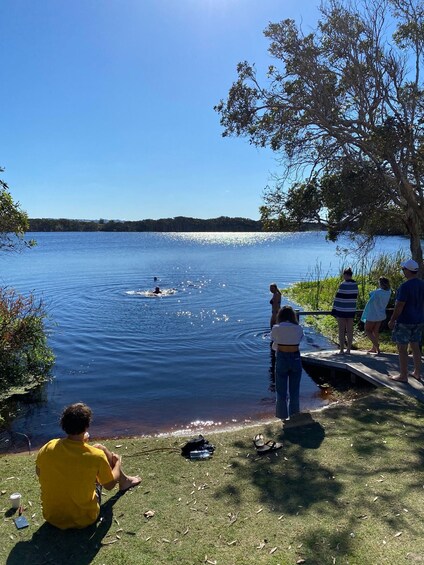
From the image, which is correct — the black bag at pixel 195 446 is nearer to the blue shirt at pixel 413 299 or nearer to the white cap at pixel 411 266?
the blue shirt at pixel 413 299

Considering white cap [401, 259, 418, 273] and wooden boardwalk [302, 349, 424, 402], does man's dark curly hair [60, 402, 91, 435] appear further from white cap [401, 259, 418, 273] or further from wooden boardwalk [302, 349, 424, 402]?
white cap [401, 259, 418, 273]

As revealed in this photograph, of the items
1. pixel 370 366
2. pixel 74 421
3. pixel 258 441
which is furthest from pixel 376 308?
pixel 74 421

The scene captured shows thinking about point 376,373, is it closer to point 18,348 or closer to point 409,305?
point 409,305

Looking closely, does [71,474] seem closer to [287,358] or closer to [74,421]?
[74,421]

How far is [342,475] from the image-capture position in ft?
17.8

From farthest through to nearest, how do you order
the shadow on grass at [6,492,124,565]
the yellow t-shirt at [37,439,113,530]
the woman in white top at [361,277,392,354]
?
the woman in white top at [361,277,392,354] < the yellow t-shirt at [37,439,113,530] < the shadow on grass at [6,492,124,565]

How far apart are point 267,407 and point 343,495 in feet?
17.1

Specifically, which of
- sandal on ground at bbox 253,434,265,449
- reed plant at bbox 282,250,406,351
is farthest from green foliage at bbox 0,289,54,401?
reed plant at bbox 282,250,406,351

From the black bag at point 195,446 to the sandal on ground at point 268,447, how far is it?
708 millimetres

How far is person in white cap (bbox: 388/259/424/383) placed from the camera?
8.27 m

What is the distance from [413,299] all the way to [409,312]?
0.85 feet

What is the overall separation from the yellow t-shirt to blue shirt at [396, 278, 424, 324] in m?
6.17

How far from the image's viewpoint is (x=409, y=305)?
8336 millimetres

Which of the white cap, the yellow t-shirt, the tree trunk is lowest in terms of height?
the yellow t-shirt
